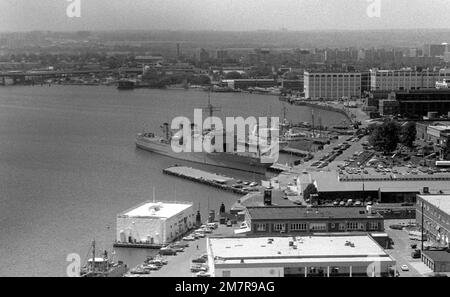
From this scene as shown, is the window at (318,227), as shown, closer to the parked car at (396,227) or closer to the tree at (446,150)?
the parked car at (396,227)

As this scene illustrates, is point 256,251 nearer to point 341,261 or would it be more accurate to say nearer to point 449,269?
point 341,261

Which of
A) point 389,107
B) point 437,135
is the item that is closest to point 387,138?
point 437,135

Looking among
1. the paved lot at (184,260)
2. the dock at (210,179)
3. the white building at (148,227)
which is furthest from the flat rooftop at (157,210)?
the dock at (210,179)

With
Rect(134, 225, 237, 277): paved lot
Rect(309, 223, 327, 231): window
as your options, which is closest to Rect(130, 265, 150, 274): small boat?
Rect(134, 225, 237, 277): paved lot

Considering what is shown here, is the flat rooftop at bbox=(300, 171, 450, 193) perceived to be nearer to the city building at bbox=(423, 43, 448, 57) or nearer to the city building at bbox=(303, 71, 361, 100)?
the city building at bbox=(303, 71, 361, 100)

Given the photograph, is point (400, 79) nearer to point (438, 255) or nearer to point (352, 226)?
point (352, 226)
